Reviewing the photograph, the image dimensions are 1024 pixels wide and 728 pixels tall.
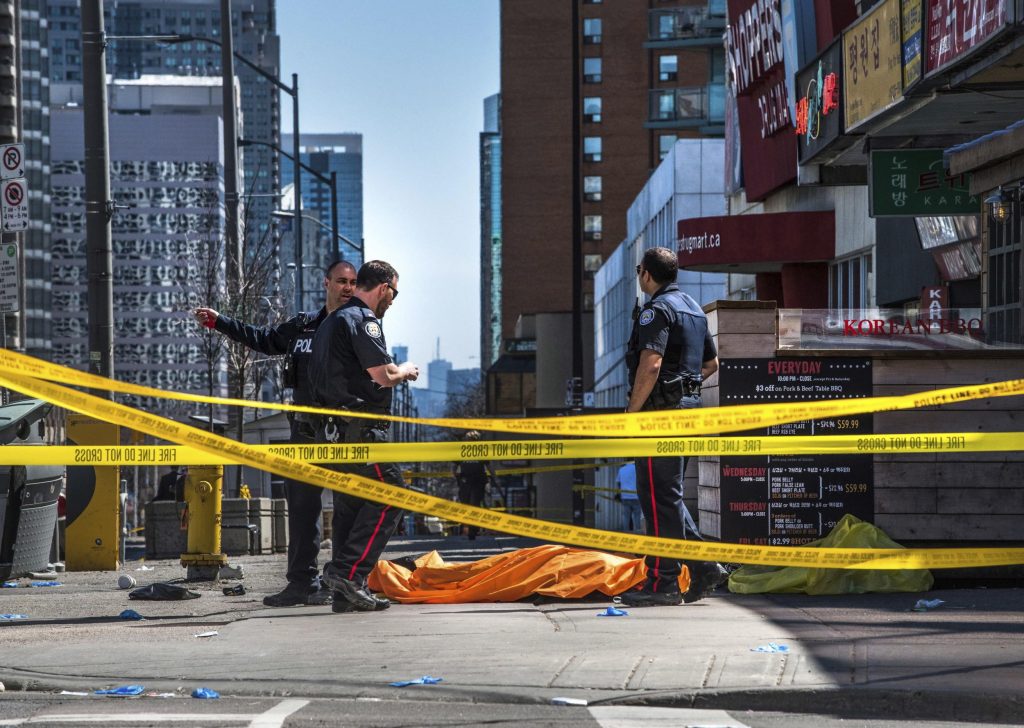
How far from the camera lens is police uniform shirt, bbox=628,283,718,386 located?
9250 mm

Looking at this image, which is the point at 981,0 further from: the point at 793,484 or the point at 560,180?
the point at 560,180

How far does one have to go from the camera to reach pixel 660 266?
377 inches

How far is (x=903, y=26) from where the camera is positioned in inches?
642

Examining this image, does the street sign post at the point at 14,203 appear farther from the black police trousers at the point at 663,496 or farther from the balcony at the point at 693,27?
the balcony at the point at 693,27

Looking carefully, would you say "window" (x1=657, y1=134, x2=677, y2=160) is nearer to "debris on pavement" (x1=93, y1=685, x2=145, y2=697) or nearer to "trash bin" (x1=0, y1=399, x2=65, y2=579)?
"trash bin" (x1=0, y1=399, x2=65, y2=579)

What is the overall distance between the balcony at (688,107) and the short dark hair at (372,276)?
37.9 m

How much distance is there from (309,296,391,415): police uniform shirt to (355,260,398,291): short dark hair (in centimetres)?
14

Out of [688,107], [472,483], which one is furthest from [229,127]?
[688,107]

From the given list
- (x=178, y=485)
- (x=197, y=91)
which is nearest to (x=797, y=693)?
(x=178, y=485)

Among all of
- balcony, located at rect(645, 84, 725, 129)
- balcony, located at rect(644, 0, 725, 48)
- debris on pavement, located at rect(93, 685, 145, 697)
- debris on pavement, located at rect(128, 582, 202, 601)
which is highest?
balcony, located at rect(644, 0, 725, 48)

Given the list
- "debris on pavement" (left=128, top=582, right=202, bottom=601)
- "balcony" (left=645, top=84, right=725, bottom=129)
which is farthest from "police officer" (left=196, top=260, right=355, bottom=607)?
"balcony" (left=645, top=84, right=725, bottom=129)

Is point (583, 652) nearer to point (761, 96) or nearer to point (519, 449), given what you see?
point (519, 449)

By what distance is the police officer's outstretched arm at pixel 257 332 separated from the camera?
32.8 ft

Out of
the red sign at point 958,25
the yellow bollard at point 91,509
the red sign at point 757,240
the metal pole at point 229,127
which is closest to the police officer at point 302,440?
the yellow bollard at point 91,509
